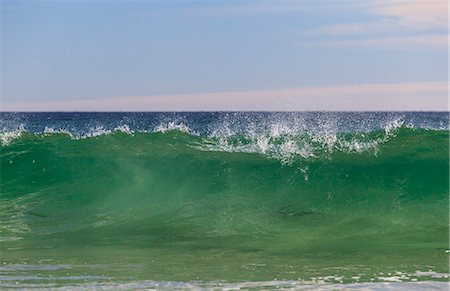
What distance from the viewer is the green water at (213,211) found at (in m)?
10.0

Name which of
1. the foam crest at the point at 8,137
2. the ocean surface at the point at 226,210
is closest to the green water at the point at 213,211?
the ocean surface at the point at 226,210

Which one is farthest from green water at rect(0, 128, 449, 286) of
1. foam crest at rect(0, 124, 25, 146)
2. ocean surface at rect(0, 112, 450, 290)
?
foam crest at rect(0, 124, 25, 146)

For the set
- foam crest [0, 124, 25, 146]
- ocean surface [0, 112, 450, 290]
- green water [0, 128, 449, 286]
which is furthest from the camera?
foam crest [0, 124, 25, 146]

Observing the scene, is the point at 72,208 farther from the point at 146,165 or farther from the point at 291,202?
the point at 291,202

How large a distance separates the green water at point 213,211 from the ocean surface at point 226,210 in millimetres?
35

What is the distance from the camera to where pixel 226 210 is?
15.4 meters

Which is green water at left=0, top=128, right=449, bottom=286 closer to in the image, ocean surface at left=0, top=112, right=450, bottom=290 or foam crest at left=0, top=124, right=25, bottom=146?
ocean surface at left=0, top=112, right=450, bottom=290

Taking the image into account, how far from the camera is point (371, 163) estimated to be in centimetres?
1833

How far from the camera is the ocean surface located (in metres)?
9.58

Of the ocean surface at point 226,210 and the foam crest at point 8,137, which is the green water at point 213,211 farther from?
the foam crest at point 8,137

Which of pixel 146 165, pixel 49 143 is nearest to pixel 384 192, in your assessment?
pixel 146 165

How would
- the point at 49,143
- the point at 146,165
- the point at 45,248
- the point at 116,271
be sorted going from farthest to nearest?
the point at 49,143
the point at 146,165
the point at 45,248
the point at 116,271

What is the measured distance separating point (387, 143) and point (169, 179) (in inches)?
245

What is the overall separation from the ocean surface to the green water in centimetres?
4
